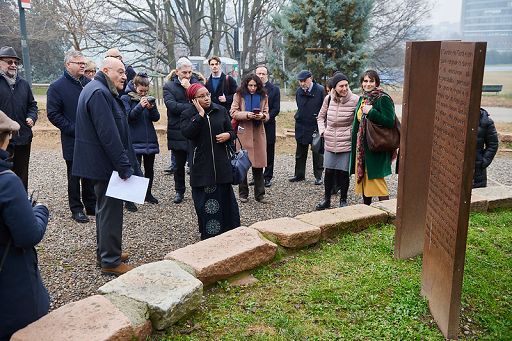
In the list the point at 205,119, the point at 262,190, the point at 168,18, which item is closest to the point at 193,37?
the point at 168,18

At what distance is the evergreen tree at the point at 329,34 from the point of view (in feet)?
41.5

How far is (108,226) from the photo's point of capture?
13.5ft

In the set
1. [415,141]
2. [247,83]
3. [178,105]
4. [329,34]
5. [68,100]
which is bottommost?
[415,141]

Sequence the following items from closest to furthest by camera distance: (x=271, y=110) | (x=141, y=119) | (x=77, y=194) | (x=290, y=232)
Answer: (x=290, y=232)
(x=77, y=194)
(x=141, y=119)
(x=271, y=110)

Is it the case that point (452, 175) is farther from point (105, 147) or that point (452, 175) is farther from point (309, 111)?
point (309, 111)

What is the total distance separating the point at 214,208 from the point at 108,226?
112 cm

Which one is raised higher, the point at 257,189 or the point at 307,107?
the point at 307,107

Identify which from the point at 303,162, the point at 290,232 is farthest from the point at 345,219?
the point at 303,162

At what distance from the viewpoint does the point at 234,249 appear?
150 inches

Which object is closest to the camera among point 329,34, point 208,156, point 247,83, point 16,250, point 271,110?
point 16,250

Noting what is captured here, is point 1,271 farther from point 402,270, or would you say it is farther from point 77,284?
point 402,270

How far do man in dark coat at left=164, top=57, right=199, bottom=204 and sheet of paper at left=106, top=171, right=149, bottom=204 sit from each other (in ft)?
7.19

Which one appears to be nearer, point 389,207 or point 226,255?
point 226,255

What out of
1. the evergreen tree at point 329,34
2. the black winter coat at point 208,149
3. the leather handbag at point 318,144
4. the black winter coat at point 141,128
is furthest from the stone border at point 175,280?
the evergreen tree at point 329,34
